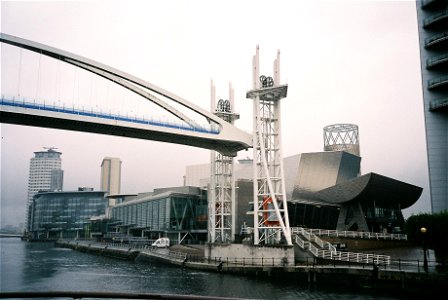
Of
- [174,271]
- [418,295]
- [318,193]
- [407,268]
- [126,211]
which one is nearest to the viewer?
[418,295]

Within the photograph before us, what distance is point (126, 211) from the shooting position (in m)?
140

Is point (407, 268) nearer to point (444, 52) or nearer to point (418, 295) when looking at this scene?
point (418, 295)

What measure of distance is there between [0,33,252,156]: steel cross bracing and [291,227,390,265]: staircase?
14082 mm

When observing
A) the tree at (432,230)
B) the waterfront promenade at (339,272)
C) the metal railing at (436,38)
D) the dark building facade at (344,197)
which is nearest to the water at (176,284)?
the waterfront promenade at (339,272)

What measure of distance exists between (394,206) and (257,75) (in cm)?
4479

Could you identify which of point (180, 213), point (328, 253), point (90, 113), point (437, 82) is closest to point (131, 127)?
point (90, 113)

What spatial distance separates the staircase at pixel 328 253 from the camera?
40709 millimetres

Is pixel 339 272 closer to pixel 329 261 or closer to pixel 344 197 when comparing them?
pixel 329 261

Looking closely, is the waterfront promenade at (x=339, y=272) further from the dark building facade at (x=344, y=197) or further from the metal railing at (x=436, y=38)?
the metal railing at (x=436, y=38)

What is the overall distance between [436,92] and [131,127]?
139ft

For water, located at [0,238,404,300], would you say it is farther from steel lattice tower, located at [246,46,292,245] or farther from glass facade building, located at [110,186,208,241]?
glass facade building, located at [110,186,208,241]

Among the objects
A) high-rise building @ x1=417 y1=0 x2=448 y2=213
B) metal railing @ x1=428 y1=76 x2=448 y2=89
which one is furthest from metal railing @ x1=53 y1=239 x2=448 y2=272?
metal railing @ x1=428 y1=76 x2=448 y2=89

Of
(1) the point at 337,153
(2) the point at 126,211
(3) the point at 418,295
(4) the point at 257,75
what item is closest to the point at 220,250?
(4) the point at 257,75

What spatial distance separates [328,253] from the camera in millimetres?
45281
